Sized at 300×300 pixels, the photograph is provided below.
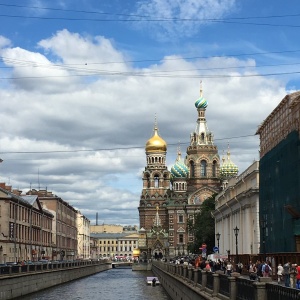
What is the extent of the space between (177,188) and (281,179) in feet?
385

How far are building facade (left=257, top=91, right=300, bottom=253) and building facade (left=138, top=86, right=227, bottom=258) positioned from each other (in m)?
Result: 101

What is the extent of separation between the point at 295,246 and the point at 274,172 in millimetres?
8473

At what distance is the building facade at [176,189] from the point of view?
16225cm

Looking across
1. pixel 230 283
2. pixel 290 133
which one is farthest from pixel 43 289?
pixel 230 283

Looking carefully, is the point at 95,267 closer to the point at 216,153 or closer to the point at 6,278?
the point at 216,153

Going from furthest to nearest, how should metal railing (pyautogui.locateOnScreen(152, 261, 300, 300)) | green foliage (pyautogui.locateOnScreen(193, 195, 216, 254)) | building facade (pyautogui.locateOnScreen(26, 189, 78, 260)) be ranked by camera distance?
green foliage (pyautogui.locateOnScreen(193, 195, 216, 254))
building facade (pyautogui.locateOnScreen(26, 189, 78, 260))
metal railing (pyautogui.locateOnScreen(152, 261, 300, 300))

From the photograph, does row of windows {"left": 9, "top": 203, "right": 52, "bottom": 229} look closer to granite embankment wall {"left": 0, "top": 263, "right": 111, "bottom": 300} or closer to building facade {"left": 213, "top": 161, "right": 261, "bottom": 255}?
granite embankment wall {"left": 0, "top": 263, "right": 111, "bottom": 300}

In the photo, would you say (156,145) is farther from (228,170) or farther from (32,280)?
(32,280)

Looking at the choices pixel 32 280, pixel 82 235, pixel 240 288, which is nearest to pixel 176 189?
pixel 82 235

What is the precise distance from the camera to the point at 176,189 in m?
168

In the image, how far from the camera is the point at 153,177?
170500 millimetres

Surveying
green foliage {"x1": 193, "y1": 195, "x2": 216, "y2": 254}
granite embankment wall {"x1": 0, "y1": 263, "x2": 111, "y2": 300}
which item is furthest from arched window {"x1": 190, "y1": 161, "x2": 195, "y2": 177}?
granite embankment wall {"x1": 0, "y1": 263, "x2": 111, "y2": 300}

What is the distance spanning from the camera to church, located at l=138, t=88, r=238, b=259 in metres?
162

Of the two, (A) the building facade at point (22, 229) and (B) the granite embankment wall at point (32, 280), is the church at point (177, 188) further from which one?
(B) the granite embankment wall at point (32, 280)
